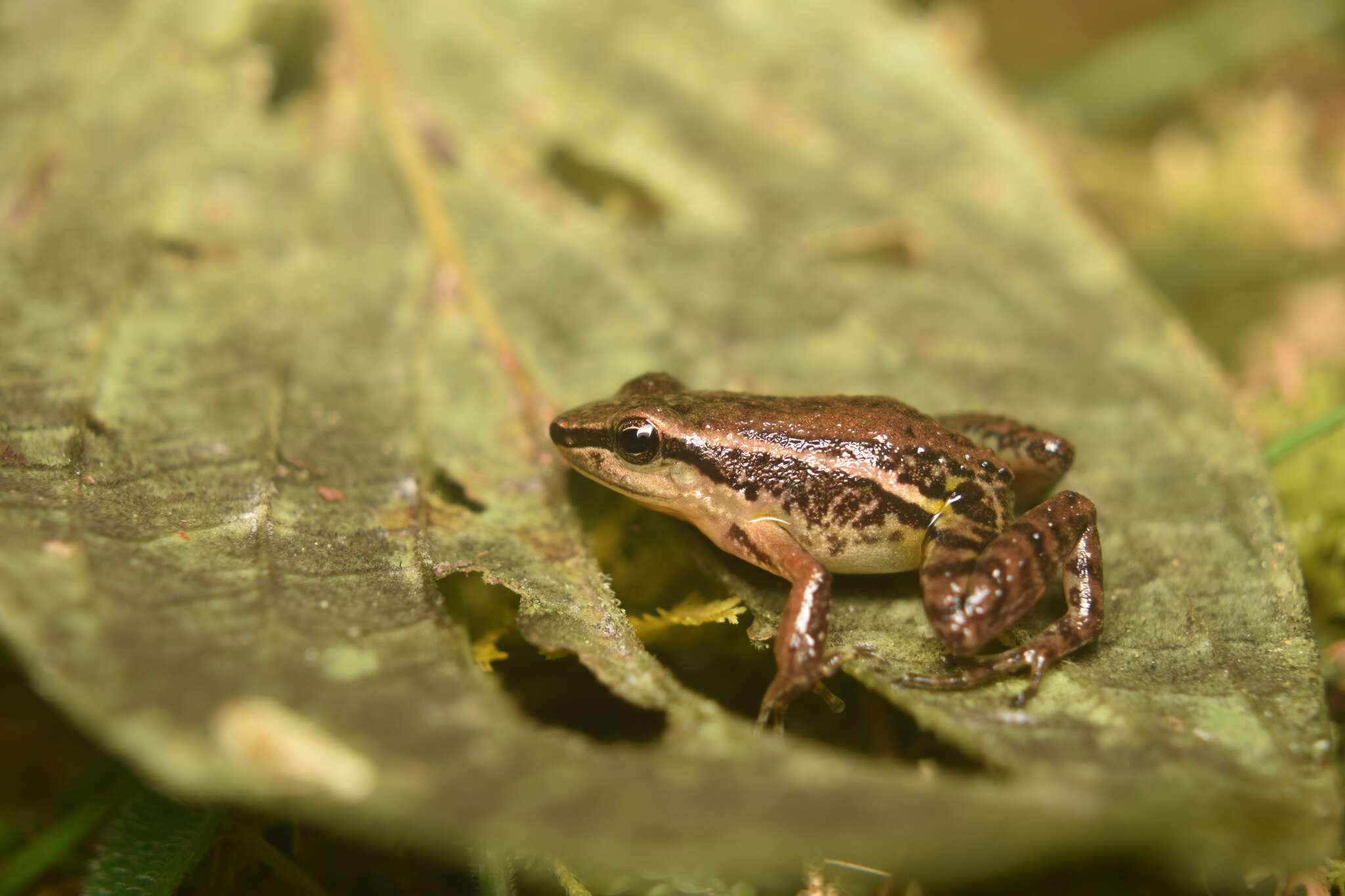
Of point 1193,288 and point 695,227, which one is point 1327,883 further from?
point 1193,288

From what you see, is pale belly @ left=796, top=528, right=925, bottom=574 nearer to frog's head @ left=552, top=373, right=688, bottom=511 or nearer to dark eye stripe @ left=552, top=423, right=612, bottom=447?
frog's head @ left=552, top=373, right=688, bottom=511

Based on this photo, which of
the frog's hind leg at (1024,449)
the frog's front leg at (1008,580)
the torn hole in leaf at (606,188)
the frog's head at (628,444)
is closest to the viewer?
the frog's front leg at (1008,580)

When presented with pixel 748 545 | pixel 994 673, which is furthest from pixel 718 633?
pixel 994 673

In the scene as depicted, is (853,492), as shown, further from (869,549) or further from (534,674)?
(534,674)

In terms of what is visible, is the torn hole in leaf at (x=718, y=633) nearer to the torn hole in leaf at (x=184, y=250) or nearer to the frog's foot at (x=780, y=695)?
the frog's foot at (x=780, y=695)

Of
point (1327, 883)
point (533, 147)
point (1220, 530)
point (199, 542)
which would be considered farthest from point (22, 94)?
point (1327, 883)

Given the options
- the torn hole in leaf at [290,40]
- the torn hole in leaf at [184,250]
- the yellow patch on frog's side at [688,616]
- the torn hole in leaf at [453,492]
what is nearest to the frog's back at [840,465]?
the yellow patch on frog's side at [688,616]

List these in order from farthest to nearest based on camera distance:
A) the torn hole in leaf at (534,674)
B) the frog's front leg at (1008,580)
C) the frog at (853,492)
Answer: the frog at (853,492), the frog's front leg at (1008,580), the torn hole in leaf at (534,674)
